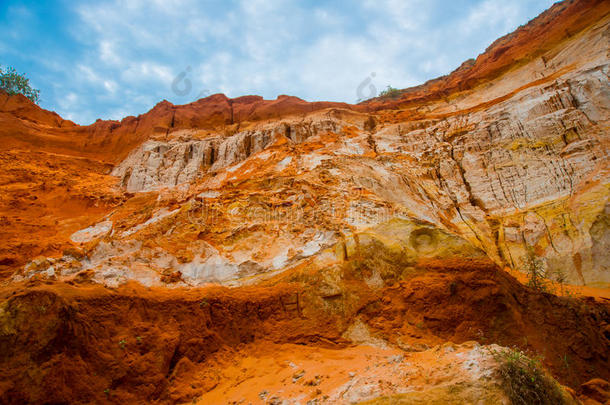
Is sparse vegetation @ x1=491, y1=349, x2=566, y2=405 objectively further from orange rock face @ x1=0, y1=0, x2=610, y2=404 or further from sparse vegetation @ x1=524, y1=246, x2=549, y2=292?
sparse vegetation @ x1=524, y1=246, x2=549, y2=292

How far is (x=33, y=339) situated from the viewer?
18.3 ft

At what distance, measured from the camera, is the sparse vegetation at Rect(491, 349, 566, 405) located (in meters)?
3.51

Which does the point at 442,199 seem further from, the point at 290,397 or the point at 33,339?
the point at 33,339

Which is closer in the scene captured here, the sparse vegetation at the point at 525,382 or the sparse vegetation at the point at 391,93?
the sparse vegetation at the point at 525,382

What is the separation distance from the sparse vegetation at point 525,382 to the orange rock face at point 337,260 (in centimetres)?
9

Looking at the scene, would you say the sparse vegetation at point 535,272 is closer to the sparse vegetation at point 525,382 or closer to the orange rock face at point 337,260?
the orange rock face at point 337,260

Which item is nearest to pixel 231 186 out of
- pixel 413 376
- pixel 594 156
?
pixel 413 376

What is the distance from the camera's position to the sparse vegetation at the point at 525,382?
3.51 meters

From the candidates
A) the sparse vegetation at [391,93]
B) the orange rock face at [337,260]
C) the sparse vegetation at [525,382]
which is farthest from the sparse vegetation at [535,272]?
the sparse vegetation at [391,93]

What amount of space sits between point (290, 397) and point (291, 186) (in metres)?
9.45

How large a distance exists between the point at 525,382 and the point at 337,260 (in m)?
6.33

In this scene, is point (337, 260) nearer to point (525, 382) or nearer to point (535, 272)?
point (525, 382)

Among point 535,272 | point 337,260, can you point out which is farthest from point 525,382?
point 535,272

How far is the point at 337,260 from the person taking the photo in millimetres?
9727
